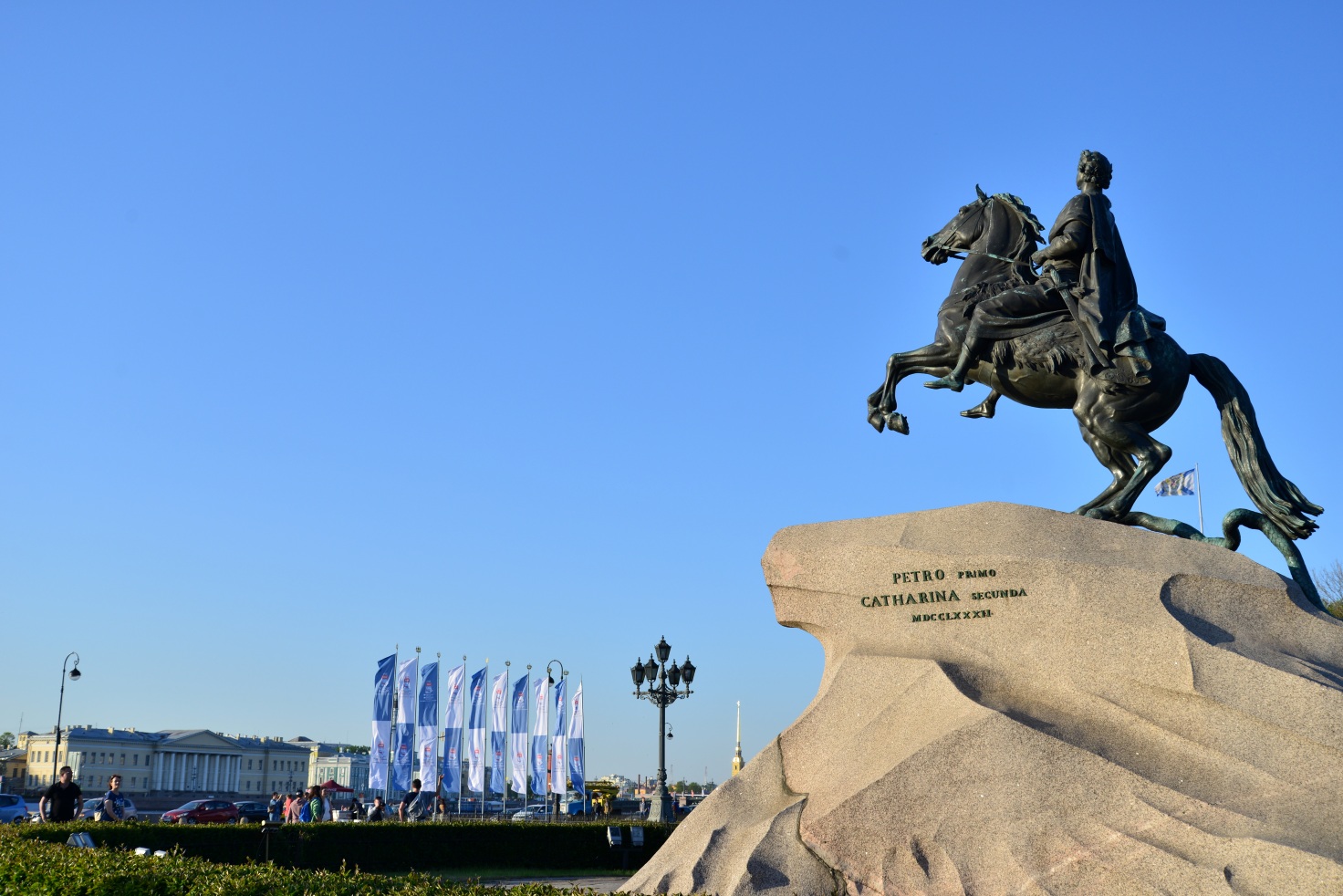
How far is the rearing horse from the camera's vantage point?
Answer: 9609mm

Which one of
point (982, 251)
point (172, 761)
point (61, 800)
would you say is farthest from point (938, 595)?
point (172, 761)

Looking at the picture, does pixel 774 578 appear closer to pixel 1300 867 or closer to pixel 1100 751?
pixel 1100 751

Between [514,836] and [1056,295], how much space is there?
12327mm

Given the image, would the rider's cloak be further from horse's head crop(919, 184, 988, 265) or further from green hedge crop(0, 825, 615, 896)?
green hedge crop(0, 825, 615, 896)

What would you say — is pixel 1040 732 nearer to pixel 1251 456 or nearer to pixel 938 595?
pixel 938 595

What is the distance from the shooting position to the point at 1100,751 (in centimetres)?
770

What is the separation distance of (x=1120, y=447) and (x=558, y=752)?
94.4ft

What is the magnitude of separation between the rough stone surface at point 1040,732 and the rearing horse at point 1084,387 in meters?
1.11

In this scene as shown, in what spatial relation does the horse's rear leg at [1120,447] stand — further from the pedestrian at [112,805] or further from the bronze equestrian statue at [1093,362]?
the pedestrian at [112,805]

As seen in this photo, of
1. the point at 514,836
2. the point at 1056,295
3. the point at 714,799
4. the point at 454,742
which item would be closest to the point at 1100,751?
the point at 714,799

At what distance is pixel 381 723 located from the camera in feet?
107

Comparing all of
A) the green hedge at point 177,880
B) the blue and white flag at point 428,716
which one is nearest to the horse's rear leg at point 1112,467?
the green hedge at point 177,880

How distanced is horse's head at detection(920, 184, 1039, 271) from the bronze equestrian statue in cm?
3

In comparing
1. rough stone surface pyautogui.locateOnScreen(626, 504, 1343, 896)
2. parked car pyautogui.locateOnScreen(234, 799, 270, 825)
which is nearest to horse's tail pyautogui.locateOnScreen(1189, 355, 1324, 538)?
rough stone surface pyautogui.locateOnScreen(626, 504, 1343, 896)
